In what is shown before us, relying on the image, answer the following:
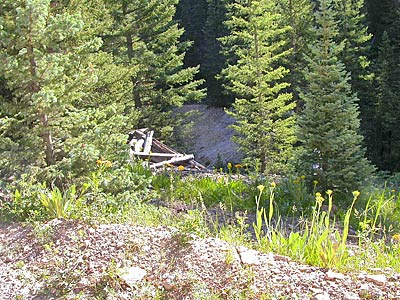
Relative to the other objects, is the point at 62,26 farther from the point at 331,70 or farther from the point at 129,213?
the point at 331,70

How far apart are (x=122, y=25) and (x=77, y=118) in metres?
11.5

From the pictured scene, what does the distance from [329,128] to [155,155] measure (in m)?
4.10

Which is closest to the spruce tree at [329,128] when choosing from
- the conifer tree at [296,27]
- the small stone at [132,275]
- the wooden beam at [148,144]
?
the wooden beam at [148,144]

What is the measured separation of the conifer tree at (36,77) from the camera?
4.64 m

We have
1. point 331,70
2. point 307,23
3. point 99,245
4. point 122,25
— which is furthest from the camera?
point 307,23

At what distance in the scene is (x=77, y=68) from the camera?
5.58 metres

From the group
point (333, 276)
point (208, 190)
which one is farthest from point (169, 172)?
point (333, 276)

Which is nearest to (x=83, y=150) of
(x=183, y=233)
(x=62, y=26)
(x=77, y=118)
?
(x=77, y=118)

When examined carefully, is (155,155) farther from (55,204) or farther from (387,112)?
Answer: (387,112)

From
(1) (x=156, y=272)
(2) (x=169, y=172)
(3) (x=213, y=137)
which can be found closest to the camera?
(1) (x=156, y=272)

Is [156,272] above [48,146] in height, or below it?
below

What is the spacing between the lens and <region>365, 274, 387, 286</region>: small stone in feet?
10.4

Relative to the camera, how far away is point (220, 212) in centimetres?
657

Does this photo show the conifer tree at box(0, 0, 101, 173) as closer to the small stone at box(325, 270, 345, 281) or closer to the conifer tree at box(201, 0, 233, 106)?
the small stone at box(325, 270, 345, 281)
